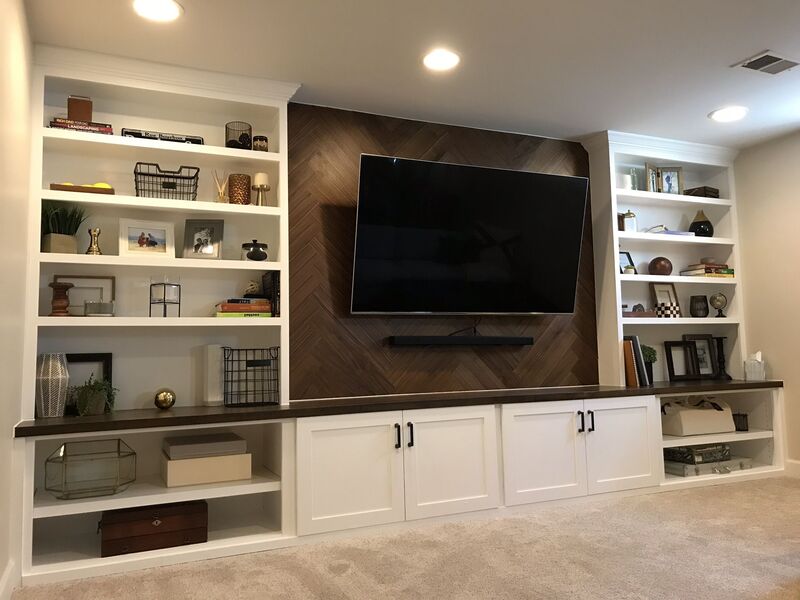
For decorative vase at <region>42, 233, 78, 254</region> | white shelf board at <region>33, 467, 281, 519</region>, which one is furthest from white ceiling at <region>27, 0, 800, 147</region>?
white shelf board at <region>33, 467, 281, 519</region>

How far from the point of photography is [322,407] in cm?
301

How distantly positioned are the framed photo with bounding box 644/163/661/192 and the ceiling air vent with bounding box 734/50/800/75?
3.97ft

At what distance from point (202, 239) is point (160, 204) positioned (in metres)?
0.31

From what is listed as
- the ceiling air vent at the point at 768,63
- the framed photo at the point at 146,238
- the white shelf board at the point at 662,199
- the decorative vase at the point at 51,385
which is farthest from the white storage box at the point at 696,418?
the decorative vase at the point at 51,385

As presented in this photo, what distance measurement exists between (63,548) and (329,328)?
5.40 ft

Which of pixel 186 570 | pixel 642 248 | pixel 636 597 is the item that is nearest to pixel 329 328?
pixel 186 570

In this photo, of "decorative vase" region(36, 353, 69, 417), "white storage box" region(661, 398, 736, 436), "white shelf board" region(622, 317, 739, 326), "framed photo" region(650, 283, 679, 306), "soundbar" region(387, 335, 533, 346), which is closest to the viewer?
"decorative vase" region(36, 353, 69, 417)

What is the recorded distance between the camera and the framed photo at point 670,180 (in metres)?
4.50

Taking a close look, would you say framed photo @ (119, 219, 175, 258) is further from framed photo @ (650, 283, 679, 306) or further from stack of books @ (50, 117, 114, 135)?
framed photo @ (650, 283, 679, 306)

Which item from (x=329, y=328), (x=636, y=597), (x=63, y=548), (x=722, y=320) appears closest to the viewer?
(x=636, y=597)

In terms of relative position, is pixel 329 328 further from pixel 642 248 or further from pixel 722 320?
pixel 722 320

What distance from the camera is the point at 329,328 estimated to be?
11.6ft

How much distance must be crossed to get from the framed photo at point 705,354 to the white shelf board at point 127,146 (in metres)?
3.27

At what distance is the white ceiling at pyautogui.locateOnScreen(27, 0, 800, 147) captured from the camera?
2.62 meters
